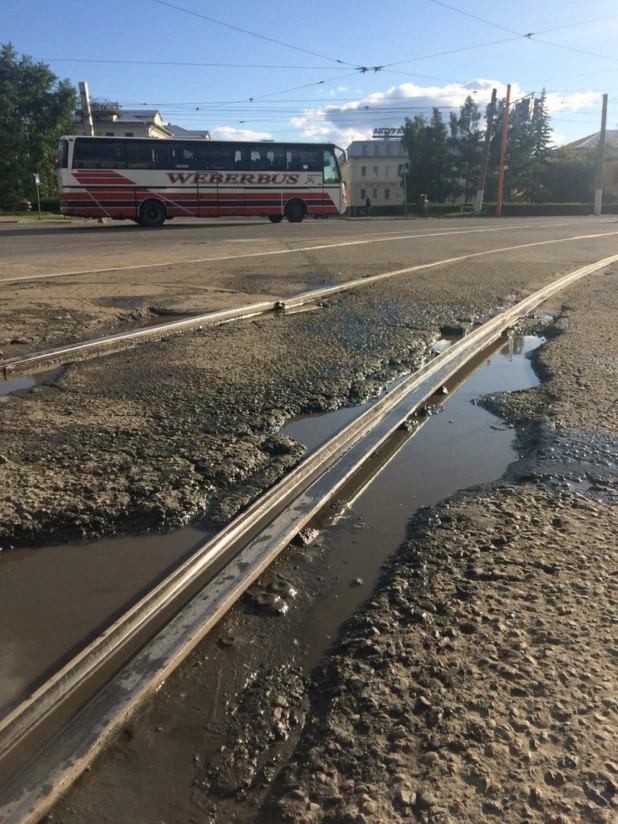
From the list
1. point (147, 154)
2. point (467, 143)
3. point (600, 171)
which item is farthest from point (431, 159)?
point (147, 154)

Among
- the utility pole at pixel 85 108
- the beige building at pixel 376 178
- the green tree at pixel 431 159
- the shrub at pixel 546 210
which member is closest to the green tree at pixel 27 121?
the utility pole at pixel 85 108

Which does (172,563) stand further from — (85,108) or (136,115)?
(136,115)

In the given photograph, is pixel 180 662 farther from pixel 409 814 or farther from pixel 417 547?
pixel 417 547

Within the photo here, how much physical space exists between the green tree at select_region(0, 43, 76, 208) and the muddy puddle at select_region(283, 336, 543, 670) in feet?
152

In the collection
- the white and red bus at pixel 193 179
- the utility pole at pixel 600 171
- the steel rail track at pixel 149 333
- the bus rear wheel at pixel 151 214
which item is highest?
the utility pole at pixel 600 171

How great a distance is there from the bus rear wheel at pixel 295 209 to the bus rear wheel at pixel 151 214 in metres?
5.12

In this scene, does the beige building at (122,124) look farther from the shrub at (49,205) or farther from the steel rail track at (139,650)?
the steel rail track at (139,650)

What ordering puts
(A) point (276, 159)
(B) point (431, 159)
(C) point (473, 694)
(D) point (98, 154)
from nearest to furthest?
(C) point (473, 694) → (D) point (98, 154) → (A) point (276, 159) → (B) point (431, 159)

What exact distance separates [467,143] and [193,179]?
53341 millimetres

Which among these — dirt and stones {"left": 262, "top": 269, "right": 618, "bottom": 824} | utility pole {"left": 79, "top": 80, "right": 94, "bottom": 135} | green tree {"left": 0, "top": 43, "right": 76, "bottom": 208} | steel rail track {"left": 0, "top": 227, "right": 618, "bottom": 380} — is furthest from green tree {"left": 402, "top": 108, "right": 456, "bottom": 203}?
dirt and stones {"left": 262, "top": 269, "right": 618, "bottom": 824}

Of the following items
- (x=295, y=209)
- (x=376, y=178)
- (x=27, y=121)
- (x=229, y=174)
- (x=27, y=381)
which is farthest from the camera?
(x=376, y=178)

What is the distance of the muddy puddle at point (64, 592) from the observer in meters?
2.00

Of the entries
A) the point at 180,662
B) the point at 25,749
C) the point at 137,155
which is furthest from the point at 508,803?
the point at 137,155

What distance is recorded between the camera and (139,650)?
79.0 inches
